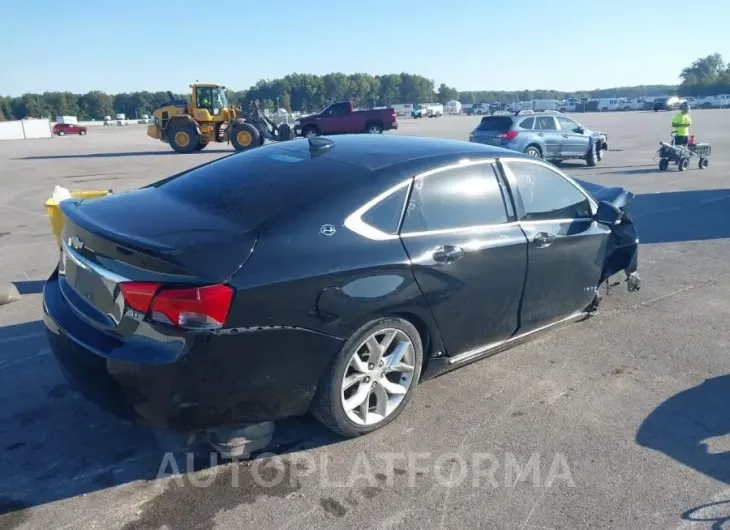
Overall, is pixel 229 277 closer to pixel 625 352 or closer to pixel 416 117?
pixel 625 352

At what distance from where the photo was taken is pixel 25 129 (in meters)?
56.2

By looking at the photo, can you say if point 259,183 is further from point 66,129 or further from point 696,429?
point 66,129

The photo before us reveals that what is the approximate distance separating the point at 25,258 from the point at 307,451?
5773 mm

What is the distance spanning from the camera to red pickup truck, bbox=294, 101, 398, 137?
3006cm

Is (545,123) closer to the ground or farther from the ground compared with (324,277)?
farther from the ground

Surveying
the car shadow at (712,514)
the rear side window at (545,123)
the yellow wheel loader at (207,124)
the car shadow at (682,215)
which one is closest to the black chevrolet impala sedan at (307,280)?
the car shadow at (712,514)

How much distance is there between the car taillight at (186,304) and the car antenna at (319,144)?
5.25 feet

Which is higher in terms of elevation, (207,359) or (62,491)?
(207,359)

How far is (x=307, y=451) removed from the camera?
3.39 metres

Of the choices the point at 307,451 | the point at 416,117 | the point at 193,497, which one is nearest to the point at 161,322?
the point at 193,497

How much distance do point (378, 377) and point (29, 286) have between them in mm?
4527

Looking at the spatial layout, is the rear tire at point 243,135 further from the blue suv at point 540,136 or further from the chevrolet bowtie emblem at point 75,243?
the chevrolet bowtie emblem at point 75,243

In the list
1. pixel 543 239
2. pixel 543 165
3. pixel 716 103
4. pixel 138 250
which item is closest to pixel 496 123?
pixel 543 165

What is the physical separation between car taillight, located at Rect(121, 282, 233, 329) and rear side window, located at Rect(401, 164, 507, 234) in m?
1.20
